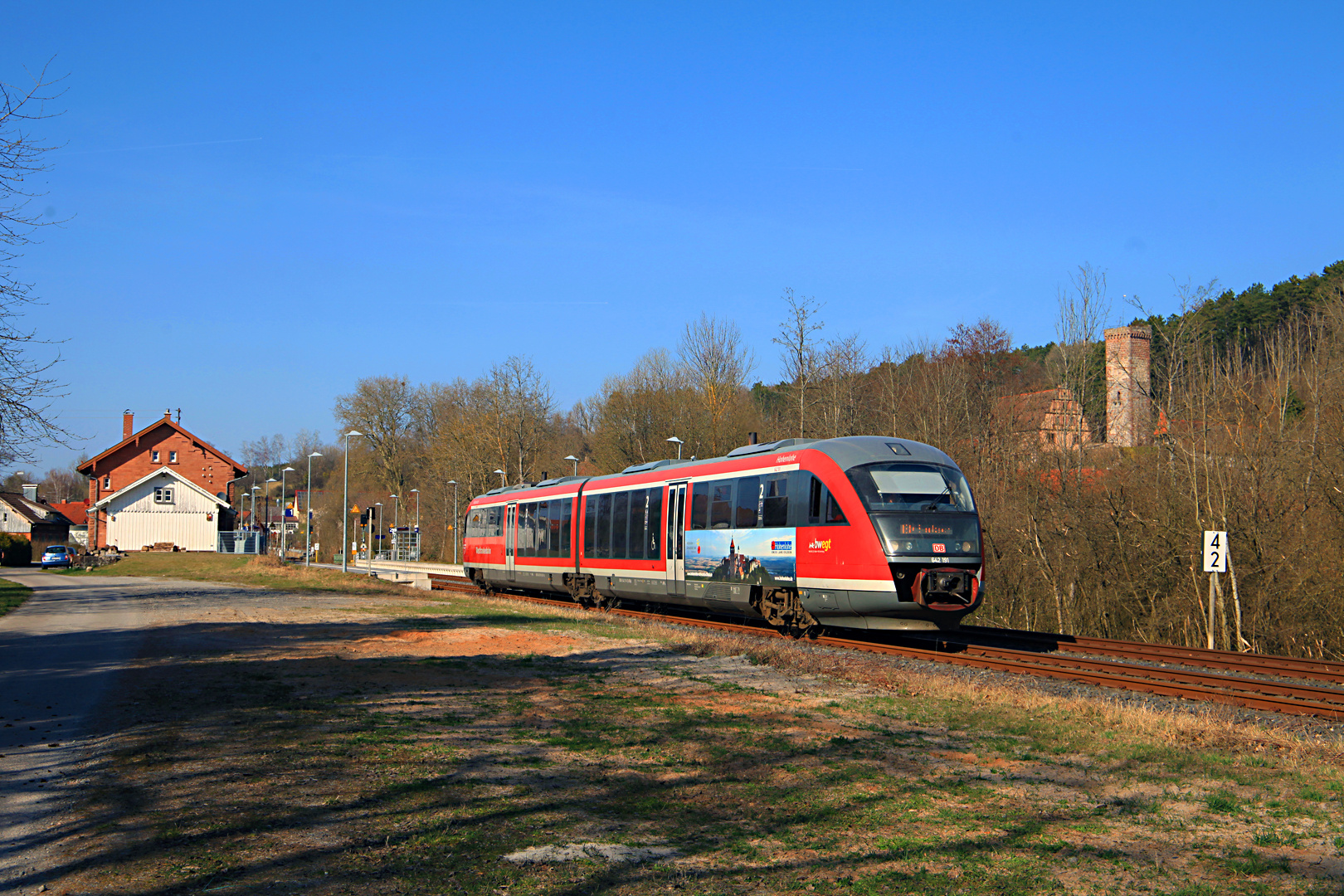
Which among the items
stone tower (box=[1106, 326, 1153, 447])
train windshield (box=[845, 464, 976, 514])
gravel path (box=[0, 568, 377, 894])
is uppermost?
stone tower (box=[1106, 326, 1153, 447])

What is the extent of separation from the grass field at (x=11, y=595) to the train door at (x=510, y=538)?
13537 millimetres

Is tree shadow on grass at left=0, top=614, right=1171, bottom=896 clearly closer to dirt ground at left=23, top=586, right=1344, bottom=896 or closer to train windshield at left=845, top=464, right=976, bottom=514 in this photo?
dirt ground at left=23, top=586, right=1344, bottom=896

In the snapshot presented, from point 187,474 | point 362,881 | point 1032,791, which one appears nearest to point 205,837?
point 362,881

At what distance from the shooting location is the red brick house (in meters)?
74.2

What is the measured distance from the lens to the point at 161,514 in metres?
75.2

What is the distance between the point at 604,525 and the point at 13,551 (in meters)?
51.1

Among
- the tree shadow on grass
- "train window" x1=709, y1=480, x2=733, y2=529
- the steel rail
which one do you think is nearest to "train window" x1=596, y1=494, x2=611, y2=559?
"train window" x1=709, y1=480, x2=733, y2=529

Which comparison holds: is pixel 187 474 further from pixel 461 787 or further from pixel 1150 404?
pixel 461 787

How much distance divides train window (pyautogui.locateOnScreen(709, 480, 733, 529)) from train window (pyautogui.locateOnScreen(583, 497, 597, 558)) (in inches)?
236

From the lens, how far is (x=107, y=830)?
599cm

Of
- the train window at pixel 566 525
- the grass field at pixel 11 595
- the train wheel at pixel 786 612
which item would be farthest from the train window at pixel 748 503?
the grass field at pixel 11 595

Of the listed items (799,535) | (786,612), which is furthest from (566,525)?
(799,535)

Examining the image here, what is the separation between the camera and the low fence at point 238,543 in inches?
3059

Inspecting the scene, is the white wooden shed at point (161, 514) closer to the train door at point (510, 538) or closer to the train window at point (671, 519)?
the train door at point (510, 538)
